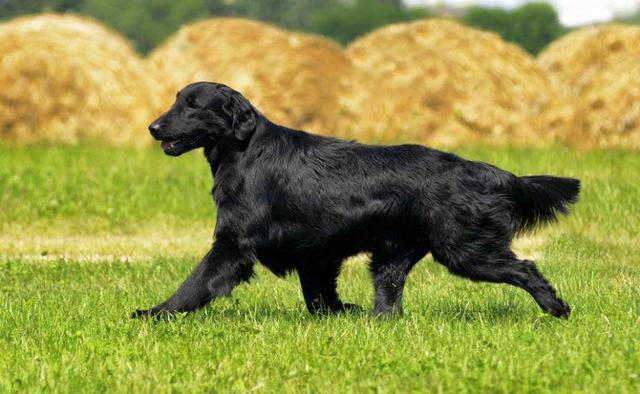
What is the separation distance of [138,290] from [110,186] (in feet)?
17.8

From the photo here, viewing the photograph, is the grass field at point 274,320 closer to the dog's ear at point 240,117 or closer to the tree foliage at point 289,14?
the dog's ear at point 240,117

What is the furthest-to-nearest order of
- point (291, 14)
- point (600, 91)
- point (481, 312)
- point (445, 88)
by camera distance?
point (291, 14)
point (445, 88)
point (600, 91)
point (481, 312)

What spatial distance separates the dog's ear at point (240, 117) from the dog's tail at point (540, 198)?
1.71m

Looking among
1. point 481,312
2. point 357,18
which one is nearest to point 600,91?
point 481,312

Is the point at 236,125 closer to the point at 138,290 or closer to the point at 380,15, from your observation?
the point at 138,290

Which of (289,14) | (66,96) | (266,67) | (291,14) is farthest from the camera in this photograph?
(291,14)

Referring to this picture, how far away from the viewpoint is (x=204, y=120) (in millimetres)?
6840

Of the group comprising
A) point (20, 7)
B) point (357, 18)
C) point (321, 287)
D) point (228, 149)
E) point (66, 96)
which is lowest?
point (321, 287)

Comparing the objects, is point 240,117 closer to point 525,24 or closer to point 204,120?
point 204,120

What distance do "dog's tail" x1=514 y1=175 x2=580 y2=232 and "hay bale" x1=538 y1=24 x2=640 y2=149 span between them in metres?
10.1

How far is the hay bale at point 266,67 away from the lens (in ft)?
56.9

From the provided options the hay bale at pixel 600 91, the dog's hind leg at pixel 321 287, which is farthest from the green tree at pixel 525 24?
the dog's hind leg at pixel 321 287

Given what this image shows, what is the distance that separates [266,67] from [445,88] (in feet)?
9.52

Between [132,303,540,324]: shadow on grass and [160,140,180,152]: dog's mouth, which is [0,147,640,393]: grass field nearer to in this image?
[132,303,540,324]: shadow on grass
